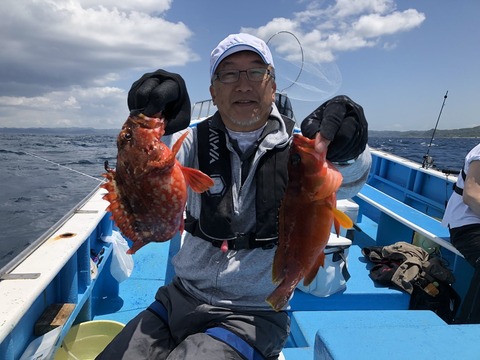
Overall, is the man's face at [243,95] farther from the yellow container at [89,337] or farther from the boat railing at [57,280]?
the yellow container at [89,337]

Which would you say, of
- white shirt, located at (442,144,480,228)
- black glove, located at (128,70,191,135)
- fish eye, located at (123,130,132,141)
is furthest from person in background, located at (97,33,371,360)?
white shirt, located at (442,144,480,228)

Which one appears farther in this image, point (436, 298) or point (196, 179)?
point (436, 298)

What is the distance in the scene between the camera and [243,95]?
215 centimetres

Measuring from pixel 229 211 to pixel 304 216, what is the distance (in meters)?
0.61

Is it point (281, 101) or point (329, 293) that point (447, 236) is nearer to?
point (329, 293)

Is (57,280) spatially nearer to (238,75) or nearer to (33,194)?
(238,75)

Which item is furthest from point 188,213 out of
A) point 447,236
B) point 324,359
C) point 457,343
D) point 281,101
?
point 281,101

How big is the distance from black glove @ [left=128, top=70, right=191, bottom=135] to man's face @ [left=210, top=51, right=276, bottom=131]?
261 mm

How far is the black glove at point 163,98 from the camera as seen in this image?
5.97 feet

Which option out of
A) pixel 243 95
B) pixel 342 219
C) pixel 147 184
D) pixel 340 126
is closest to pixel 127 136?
pixel 147 184

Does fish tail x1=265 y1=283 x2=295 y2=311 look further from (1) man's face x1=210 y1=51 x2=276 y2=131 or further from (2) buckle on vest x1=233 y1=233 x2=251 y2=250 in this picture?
(1) man's face x1=210 y1=51 x2=276 y2=131

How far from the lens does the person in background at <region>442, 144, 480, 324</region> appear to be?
140 inches

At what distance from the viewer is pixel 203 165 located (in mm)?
2322

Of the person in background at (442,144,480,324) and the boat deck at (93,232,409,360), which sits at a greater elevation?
the person in background at (442,144,480,324)
